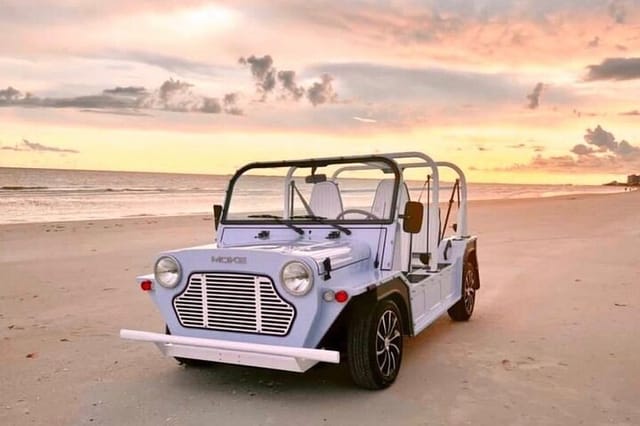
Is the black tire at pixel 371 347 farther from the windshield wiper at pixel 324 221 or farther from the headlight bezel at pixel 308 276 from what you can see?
the windshield wiper at pixel 324 221

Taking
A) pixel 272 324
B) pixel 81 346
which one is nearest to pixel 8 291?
pixel 81 346

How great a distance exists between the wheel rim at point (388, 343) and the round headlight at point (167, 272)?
1.63 m

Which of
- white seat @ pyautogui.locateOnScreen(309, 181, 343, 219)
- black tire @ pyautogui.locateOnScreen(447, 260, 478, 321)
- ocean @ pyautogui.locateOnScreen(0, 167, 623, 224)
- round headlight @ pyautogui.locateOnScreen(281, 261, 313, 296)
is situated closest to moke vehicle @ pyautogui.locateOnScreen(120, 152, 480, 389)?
round headlight @ pyautogui.locateOnScreen(281, 261, 313, 296)

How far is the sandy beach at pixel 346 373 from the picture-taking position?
14.3 ft

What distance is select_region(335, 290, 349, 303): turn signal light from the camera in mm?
4391

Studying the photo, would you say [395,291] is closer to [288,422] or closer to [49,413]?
[288,422]

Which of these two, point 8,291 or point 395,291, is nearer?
point 395,291

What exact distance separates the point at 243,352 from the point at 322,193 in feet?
8.38

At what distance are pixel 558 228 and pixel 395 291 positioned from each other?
16147 mm

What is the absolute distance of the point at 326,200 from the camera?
Answer: 6.57 m

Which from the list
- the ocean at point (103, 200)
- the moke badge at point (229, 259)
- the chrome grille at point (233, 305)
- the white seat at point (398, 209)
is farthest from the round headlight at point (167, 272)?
the ocean at point (103, 200)

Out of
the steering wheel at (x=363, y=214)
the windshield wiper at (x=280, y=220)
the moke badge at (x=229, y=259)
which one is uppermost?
the steering wheel at (x=363, y=214)

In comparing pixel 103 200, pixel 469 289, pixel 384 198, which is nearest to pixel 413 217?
pixel 384 198

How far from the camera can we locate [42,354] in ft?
19.4
